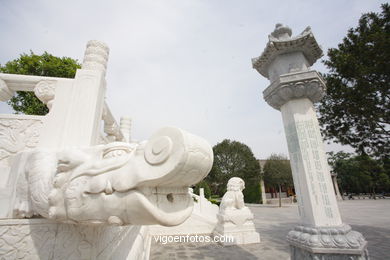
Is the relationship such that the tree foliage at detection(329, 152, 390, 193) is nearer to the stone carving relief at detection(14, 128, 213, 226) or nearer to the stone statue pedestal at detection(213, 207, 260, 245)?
the stone statue pedestal at detection(213, 207, 260, 245)

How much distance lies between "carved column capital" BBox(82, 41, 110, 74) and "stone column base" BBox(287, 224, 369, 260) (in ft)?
14.2

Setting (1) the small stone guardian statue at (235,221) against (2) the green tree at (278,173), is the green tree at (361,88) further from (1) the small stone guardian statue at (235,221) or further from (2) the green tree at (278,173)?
(2) the green tree at (278,173)

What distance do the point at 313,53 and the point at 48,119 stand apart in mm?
5646

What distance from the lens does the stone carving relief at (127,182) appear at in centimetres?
94

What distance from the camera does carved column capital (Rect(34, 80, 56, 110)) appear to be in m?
1.80

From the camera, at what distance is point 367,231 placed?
738 centimetres

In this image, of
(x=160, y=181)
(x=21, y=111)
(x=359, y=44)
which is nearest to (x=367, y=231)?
(x=359, y=44)

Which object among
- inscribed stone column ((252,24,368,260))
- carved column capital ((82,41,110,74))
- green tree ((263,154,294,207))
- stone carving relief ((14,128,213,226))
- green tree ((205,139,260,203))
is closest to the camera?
stone carving relief ((14,128,213,226))

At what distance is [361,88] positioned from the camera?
6555 mm

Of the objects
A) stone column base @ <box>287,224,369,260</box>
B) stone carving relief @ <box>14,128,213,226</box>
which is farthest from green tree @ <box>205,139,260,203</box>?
stone carving relief @ <box>14,128,213,226</box>

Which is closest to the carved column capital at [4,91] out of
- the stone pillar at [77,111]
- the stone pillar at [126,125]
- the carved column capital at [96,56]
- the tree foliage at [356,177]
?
the stone pillar at [77,111]

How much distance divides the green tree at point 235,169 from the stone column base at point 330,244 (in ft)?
79.8

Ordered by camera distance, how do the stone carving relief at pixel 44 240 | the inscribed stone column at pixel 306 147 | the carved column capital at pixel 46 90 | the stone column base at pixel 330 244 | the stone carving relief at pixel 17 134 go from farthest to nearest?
the inscribed stone column at pixel 306 147 → the stone column base at pixel 330 244 → the carved column capital at pixel 46 90 → the stone carving relief at pixel 17 134 → the stone carving relief at pixel 44 240

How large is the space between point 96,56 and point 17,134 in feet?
3.38
